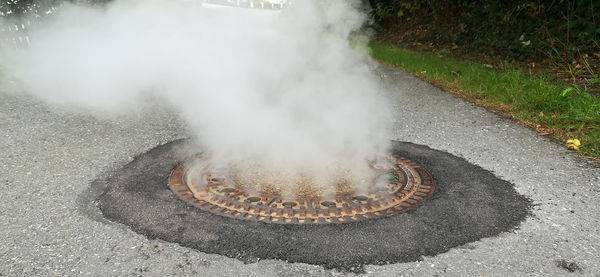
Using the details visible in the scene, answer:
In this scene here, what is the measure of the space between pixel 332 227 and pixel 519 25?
7.79 metres

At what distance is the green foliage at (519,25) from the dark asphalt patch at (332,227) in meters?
5.62

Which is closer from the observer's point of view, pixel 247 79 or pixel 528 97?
pixel 247 79

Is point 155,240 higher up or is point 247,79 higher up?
point 247,79

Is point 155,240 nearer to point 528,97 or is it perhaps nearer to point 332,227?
point 332,227

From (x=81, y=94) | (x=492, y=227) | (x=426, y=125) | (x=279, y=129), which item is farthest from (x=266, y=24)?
(x=492, y=227)

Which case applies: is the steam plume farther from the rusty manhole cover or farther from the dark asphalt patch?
the dark asphalt patch

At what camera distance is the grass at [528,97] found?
193 inches

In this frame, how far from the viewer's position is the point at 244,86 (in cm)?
513

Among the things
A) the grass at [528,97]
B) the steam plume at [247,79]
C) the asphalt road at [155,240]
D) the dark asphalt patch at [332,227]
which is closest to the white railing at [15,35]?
the steam plume at [247,79]

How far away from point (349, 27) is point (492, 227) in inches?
128

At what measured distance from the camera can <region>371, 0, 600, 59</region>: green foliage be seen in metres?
7.77

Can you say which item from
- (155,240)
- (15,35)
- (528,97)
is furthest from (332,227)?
(15,35)

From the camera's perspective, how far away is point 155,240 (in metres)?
2.72

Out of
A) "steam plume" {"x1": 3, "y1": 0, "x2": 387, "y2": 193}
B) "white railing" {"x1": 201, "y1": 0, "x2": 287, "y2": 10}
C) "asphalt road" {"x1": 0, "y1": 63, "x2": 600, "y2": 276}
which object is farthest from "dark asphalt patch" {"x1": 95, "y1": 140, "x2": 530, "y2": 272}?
"white railing" {"x1": 201, "y1": 0, "x2": 287, "y2": 10}
